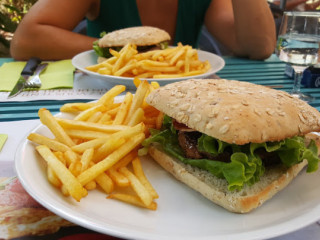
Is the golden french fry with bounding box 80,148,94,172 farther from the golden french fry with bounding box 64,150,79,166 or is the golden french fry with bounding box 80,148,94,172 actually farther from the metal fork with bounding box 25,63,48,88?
the metal fork with bounding box 25,63,48,88

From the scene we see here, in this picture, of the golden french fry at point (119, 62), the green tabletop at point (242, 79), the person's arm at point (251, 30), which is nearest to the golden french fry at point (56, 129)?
the green tabletop at point (242, 79)

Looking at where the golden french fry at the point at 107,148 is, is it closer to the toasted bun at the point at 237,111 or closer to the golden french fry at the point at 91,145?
the golden french fry at the point at 91,145

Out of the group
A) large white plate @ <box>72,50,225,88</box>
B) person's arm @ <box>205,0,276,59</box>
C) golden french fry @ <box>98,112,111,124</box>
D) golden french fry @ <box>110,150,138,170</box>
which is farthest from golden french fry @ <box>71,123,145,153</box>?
person's arm @ <box>205,0,276,59</box>

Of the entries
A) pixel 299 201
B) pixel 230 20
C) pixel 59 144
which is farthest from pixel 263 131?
pixel 230 20

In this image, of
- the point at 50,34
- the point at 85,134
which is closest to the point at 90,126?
the point at 85,134

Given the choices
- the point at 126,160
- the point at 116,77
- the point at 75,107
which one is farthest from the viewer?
the point at 116,77

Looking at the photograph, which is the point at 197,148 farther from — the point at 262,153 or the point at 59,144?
the point at 59,144

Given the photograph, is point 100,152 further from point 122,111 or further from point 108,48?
point 108,48
